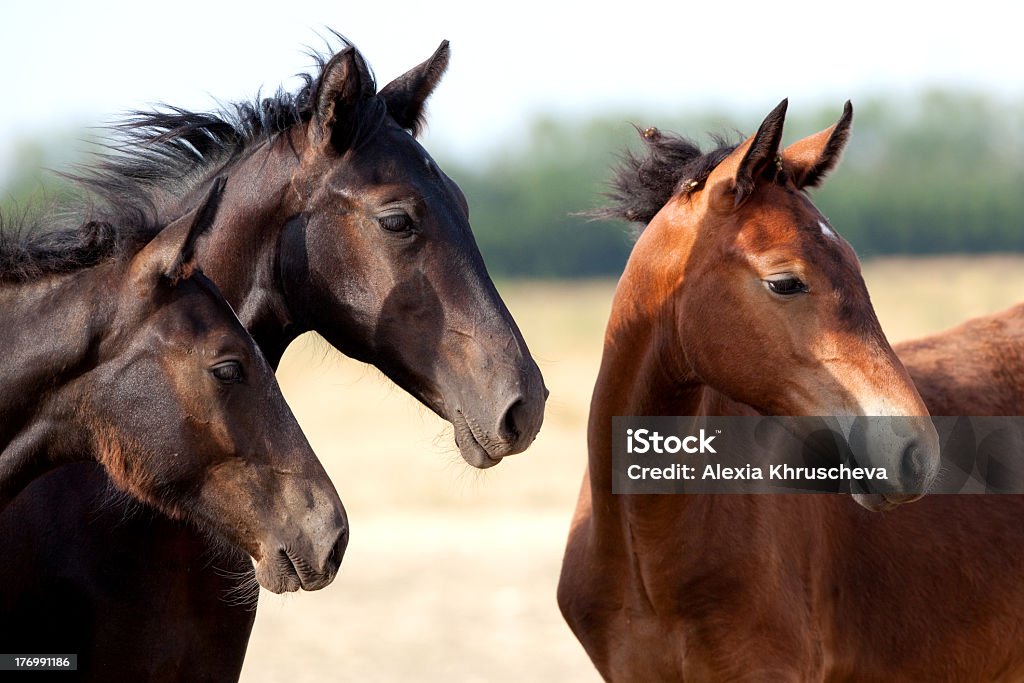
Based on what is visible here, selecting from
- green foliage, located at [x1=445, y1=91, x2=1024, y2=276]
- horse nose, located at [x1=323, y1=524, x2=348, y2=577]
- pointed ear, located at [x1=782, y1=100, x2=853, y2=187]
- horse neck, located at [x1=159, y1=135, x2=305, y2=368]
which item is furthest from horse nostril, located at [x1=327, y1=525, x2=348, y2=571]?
green foliage, located at [x1=445, y1=91, x2=1024, y2=276]

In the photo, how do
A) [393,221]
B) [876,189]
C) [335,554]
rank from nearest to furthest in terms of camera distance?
[335,554], [393,221], [876,189]

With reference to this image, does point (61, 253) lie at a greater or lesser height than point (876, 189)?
greater

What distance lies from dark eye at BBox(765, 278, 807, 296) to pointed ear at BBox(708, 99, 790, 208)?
0.35m

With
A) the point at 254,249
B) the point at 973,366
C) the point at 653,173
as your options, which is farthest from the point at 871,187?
the point at 254,249

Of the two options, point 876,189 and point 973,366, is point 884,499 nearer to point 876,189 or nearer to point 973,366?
point 973,366

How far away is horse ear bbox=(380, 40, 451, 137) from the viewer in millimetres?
4617

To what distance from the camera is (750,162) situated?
416cm

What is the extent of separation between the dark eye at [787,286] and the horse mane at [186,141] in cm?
150

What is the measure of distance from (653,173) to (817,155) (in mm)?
638

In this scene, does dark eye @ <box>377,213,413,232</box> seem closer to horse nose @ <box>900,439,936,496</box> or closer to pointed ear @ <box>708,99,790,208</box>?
pointed ear @ <box>708,99,790,208</box>

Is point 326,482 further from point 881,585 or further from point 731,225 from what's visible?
point 881,585

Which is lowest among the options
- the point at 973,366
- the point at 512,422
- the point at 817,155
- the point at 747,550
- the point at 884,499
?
the point at 747,550

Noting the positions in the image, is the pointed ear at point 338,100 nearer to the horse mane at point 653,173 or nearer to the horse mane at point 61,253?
the horse mane at point 61,253

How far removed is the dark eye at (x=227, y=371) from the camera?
12.1 ft
